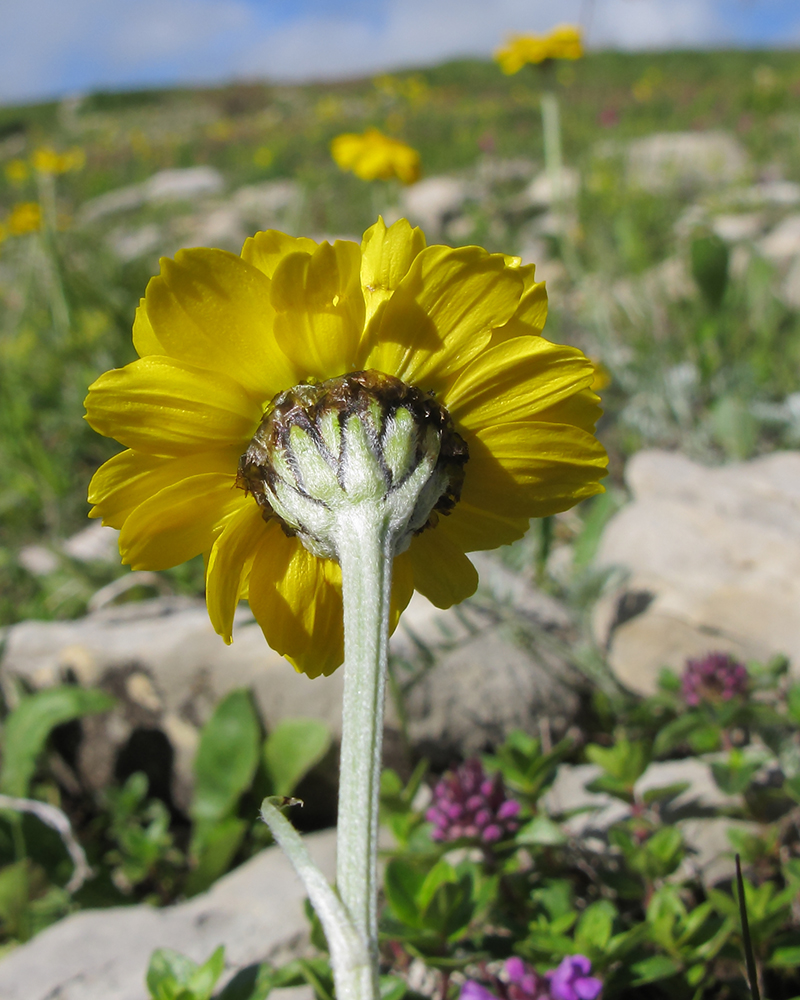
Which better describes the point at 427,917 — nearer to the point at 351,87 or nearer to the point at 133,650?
the point at 133,650

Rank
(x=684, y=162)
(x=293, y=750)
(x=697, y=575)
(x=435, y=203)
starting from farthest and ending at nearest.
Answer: (x=435, y=203) < (x=684, y=162) < (x=697, y=575) < (x=293, y=750)

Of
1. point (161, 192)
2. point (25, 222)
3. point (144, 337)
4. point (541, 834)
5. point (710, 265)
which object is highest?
point (161, 192)

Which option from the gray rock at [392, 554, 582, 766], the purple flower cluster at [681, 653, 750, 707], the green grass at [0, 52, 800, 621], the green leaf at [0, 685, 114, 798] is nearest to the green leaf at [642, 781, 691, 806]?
the purple flower cluster at [681, 653, 750, 707]

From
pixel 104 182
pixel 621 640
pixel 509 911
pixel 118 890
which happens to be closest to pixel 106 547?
pixel 118 890

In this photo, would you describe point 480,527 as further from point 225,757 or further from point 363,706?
point 225,757

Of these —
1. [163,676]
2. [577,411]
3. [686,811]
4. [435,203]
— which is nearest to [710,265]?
[686,811]
